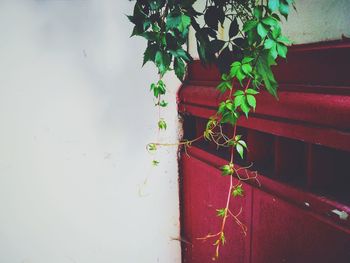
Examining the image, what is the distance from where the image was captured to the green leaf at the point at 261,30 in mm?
863

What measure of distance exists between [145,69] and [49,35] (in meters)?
0.50

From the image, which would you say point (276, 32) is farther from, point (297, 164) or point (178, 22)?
Answer: point (297, 164)

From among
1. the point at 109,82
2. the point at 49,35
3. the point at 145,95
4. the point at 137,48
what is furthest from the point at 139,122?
the point at 49,35

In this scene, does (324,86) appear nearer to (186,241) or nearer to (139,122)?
(139,122)

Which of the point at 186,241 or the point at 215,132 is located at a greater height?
the point at 215,132

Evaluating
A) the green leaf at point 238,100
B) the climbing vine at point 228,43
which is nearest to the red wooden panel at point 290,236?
the climbing vine at point 228,43

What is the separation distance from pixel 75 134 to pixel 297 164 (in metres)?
1.07

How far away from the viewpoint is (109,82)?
1578mm

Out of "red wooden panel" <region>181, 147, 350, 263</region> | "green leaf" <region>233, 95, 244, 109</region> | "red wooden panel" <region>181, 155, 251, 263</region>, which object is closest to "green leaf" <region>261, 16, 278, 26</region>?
"green leaf" <region>233, 95, 244, 109</region>

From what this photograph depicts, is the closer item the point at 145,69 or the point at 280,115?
the point at 280,115

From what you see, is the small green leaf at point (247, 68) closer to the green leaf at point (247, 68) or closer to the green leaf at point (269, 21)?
the green leaf at point (247, 68)

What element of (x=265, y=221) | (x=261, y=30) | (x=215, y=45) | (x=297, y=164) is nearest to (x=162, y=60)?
(x=215, y=45)

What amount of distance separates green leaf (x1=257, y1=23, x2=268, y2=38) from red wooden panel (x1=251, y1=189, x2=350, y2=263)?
632 millimetres

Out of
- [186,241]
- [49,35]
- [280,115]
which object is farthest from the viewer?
[186,241]
